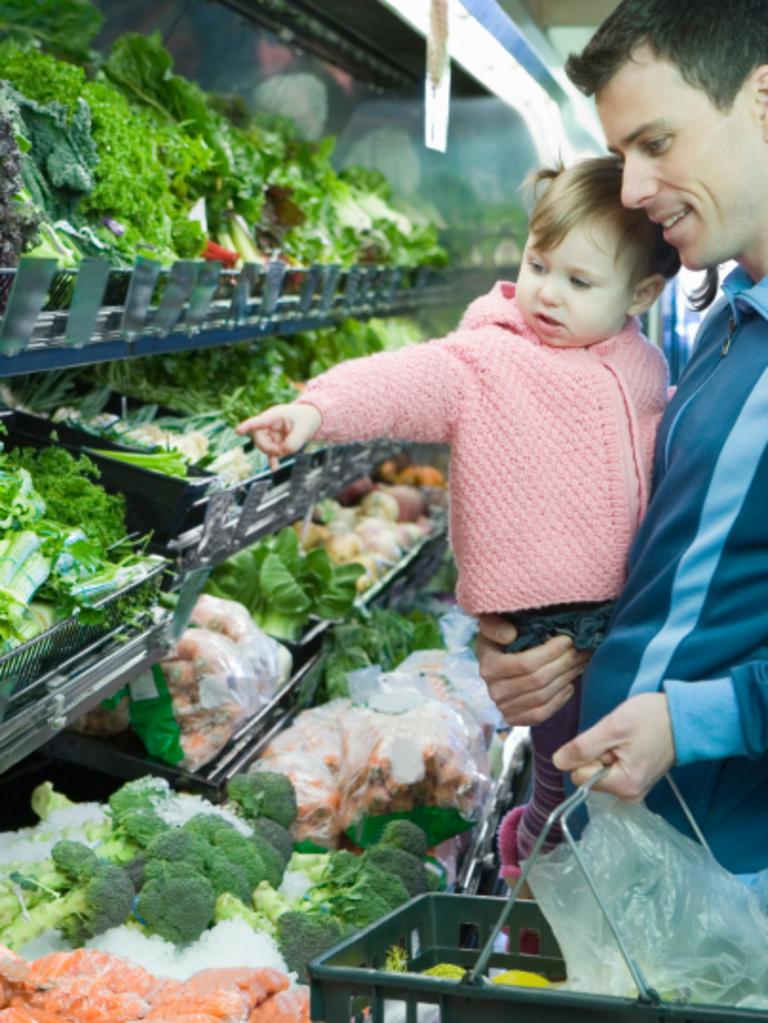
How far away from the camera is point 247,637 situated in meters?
3.55

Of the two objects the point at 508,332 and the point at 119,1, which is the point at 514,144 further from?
the point at 508,332

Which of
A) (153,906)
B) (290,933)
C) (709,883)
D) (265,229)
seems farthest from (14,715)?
(265,229)

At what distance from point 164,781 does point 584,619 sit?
1005 mm

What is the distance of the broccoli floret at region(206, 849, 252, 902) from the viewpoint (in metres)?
2.51

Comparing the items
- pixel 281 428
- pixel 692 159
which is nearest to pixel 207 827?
pixel 281 428

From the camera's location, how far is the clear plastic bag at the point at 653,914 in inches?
60.4

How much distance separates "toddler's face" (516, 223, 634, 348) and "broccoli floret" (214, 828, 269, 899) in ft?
3.74

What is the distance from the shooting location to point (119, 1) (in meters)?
4.08

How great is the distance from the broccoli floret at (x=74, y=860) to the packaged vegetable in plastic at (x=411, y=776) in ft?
2.59

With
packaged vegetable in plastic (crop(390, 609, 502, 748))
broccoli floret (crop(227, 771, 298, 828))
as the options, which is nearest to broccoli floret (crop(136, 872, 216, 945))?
broccoli floret (crop(227, 771, 298, 828))

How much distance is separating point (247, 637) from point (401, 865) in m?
0.97

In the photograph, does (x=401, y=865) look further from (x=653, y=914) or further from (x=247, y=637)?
(x=653, y=914)

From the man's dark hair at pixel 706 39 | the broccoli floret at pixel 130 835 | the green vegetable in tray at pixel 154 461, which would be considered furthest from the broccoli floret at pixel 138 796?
the man's dark hair at pixel 706 39

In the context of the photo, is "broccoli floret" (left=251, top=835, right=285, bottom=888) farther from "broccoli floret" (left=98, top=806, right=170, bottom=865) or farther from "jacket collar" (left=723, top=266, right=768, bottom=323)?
"jacket collar" (left=723, top=266, right=768, bottom=323)
